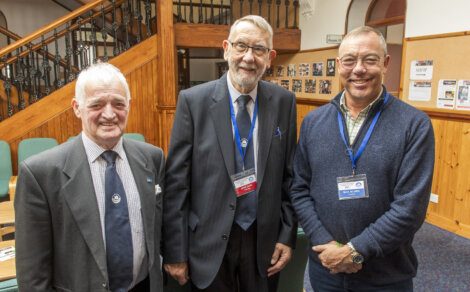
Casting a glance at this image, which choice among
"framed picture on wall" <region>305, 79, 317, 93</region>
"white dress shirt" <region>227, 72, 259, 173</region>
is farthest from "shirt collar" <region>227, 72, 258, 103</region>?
"framed picture on wall" <region>305, 79, 317, 93</region>

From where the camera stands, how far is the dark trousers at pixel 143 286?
1370 mm

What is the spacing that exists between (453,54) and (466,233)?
6.25 ft

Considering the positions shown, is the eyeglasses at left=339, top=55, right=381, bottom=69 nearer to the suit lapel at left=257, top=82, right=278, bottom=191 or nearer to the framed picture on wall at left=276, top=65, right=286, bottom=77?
the suit lapel at left=257, top=82, right=278, bottom=191

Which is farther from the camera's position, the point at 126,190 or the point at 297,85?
the point at 297,85

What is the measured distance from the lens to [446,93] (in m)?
3.88

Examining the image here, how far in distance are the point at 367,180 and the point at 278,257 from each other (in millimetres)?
538

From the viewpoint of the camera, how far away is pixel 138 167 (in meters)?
1.36

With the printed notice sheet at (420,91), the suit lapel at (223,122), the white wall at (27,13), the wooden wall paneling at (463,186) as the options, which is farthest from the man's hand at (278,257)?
the white wall at (27,13)

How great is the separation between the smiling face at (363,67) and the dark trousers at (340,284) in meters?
0.76

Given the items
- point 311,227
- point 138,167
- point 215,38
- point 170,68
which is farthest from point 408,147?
point 215,38

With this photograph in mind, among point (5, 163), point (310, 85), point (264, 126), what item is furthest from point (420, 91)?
point (5, 163)

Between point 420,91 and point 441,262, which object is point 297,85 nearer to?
point 420,91

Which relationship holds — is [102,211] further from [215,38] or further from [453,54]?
[215,38]

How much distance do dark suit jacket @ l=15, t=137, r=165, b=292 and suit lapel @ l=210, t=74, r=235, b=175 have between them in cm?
53
